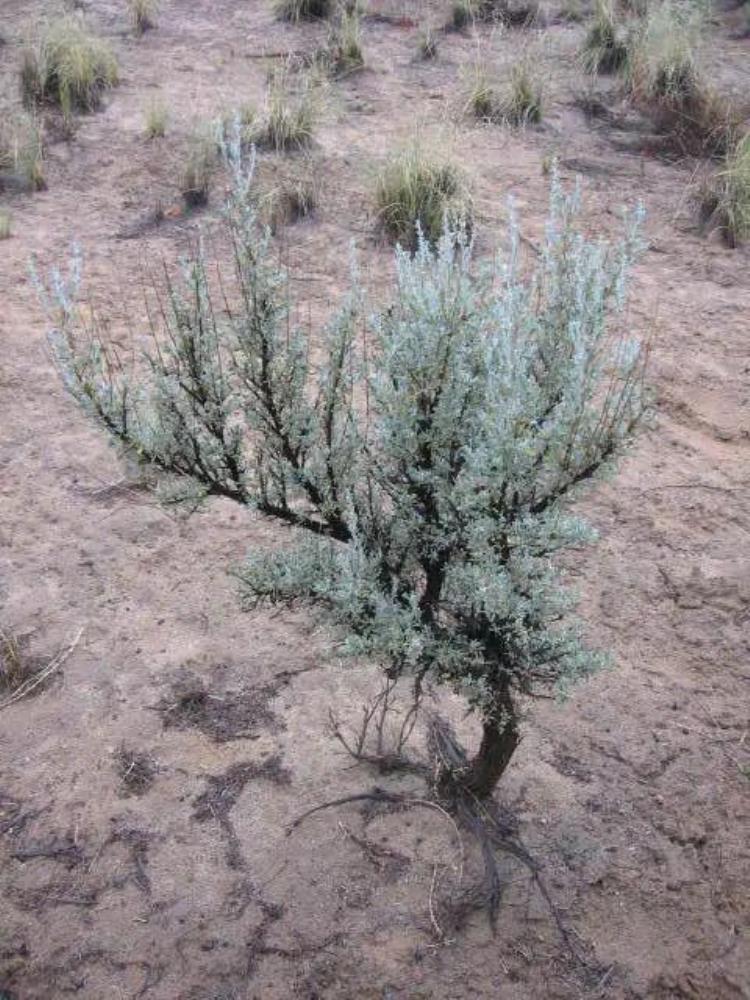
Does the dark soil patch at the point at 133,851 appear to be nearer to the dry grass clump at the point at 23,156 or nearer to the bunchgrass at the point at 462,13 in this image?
the dry grass clump at the point at 23,156

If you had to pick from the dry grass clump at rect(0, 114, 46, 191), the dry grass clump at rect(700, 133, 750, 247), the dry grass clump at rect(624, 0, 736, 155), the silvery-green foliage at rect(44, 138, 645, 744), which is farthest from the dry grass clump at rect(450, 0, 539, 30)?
the silvery-green foliage at rect(44, 138, 645, 744)

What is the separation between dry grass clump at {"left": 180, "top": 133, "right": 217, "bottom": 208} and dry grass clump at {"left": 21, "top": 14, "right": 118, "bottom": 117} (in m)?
1.20

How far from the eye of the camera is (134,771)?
3.25 m

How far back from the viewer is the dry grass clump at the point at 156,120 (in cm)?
694

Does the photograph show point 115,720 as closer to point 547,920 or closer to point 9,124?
point 547,920

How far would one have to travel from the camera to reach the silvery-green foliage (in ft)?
8.16

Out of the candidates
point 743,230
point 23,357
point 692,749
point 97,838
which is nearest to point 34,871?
point 97,838

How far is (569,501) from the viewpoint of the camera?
103 inches

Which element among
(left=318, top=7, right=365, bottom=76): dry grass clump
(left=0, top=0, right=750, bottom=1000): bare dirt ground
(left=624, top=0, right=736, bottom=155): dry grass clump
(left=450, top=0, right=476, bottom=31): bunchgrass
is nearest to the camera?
(left=0, top=0, right=750, bottom=1000): bare dirt ground

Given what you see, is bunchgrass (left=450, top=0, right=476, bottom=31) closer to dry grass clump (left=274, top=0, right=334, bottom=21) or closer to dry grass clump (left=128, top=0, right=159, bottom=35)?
dry grass clump (left=274, top=0, right=334, bottom=21)

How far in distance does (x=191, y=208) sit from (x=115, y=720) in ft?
12.9

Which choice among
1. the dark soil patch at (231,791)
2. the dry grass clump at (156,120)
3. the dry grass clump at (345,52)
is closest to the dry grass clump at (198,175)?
the dry grass clump at (156,120)

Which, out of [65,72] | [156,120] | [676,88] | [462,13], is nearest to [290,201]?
[156,120]

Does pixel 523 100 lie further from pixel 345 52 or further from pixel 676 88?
pixel 345 52
